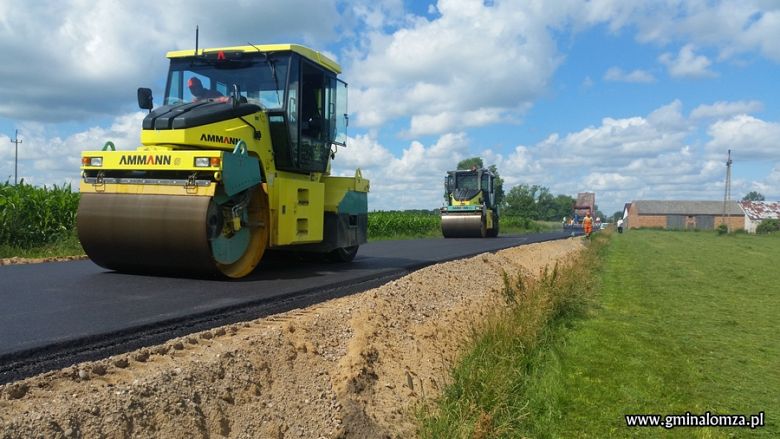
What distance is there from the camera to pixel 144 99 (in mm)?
7859

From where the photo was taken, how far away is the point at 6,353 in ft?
11.4

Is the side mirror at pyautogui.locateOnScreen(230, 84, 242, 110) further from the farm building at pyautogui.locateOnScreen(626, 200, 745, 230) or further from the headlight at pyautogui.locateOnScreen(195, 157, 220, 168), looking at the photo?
the farm building at pyautogui.locateOnScreen(626, 200, 745, 230)

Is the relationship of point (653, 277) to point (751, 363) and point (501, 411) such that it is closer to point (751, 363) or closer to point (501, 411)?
point (751, 363)

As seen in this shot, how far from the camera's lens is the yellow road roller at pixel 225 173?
6.64 metres

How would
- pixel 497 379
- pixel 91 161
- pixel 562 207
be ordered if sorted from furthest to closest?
pixel 562 207, pixel 91 161, pixel 497 379

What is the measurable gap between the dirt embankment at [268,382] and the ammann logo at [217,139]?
7.58ft

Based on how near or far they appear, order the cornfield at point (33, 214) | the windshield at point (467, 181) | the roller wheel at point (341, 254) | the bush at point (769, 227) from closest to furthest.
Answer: the roller wheel at point (341, 254), the cornfield at point (33, 214), the windshield at point (467, 181), the bush at point (769, 227)

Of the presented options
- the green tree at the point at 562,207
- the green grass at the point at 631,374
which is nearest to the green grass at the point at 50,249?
the green grass at the point at 631,374

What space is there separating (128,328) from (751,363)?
559cm

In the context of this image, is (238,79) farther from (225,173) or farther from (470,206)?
(470,206)

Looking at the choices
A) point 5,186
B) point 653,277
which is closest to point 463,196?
point 653,277

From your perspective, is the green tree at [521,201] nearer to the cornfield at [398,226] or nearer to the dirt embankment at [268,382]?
the cornfield at [398,226]

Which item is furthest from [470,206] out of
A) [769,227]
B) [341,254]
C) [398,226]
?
[769,227]

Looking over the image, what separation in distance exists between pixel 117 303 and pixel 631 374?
458cm
